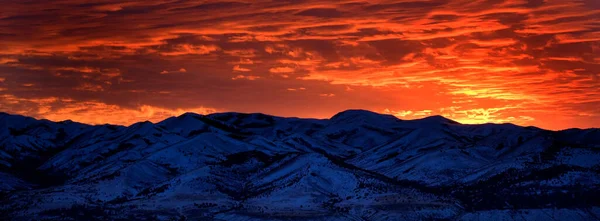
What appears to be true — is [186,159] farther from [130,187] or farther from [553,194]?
[553,194]

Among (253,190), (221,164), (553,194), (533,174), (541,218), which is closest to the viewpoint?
(541,218)

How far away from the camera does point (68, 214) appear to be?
13125 cm

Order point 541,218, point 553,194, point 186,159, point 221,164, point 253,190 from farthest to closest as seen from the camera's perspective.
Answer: point 186,159 → point 221,164 → point 253,190 → point 553,194 → point 541,218

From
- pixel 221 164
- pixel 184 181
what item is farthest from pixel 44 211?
pixel 221 164

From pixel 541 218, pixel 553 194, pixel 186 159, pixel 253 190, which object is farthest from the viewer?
pixel 186 159

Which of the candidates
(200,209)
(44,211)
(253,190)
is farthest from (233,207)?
(44,211)

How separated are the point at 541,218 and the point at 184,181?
67175mm

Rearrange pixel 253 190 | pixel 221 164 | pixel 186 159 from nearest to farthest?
pixel 253 190
pixel 221 164
pixel 186 159

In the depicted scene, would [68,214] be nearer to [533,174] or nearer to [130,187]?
[130,187]

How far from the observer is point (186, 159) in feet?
650

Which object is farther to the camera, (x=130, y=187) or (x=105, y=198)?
(x=130, y=187)

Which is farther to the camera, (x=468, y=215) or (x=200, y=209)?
(x=200, y=209)

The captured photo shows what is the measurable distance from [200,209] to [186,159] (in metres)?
60.7

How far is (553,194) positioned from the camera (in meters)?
137
